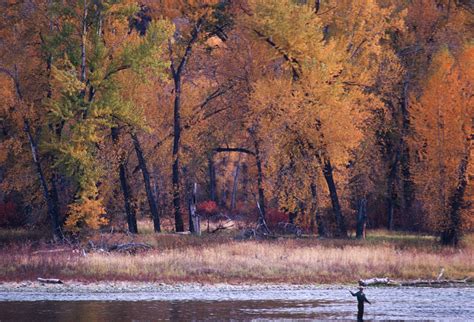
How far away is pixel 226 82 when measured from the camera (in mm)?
46812

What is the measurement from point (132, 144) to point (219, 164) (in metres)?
27.8

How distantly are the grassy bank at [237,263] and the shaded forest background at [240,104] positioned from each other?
341 cm

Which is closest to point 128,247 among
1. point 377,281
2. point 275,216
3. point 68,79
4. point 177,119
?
point 68,79

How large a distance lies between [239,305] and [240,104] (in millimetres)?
19217

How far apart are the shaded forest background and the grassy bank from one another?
341 cm

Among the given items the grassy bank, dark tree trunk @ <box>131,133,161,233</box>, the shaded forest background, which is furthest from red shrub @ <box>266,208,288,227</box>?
the grassy bank

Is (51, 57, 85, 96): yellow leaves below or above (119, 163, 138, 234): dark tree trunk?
above

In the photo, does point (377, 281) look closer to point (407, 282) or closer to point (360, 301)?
point (407, 282)

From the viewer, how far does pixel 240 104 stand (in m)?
45.7

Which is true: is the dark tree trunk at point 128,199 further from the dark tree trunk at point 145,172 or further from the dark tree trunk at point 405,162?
the dark tree trunk at point 405,162

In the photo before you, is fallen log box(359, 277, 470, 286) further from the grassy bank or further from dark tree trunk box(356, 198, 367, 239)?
dark tree trunk box(356, 198, 367, 239)

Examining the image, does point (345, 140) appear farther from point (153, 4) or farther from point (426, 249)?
point (153, 4)

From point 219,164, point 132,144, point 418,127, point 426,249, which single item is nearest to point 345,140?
point 418,127

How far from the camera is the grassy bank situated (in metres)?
33.8
